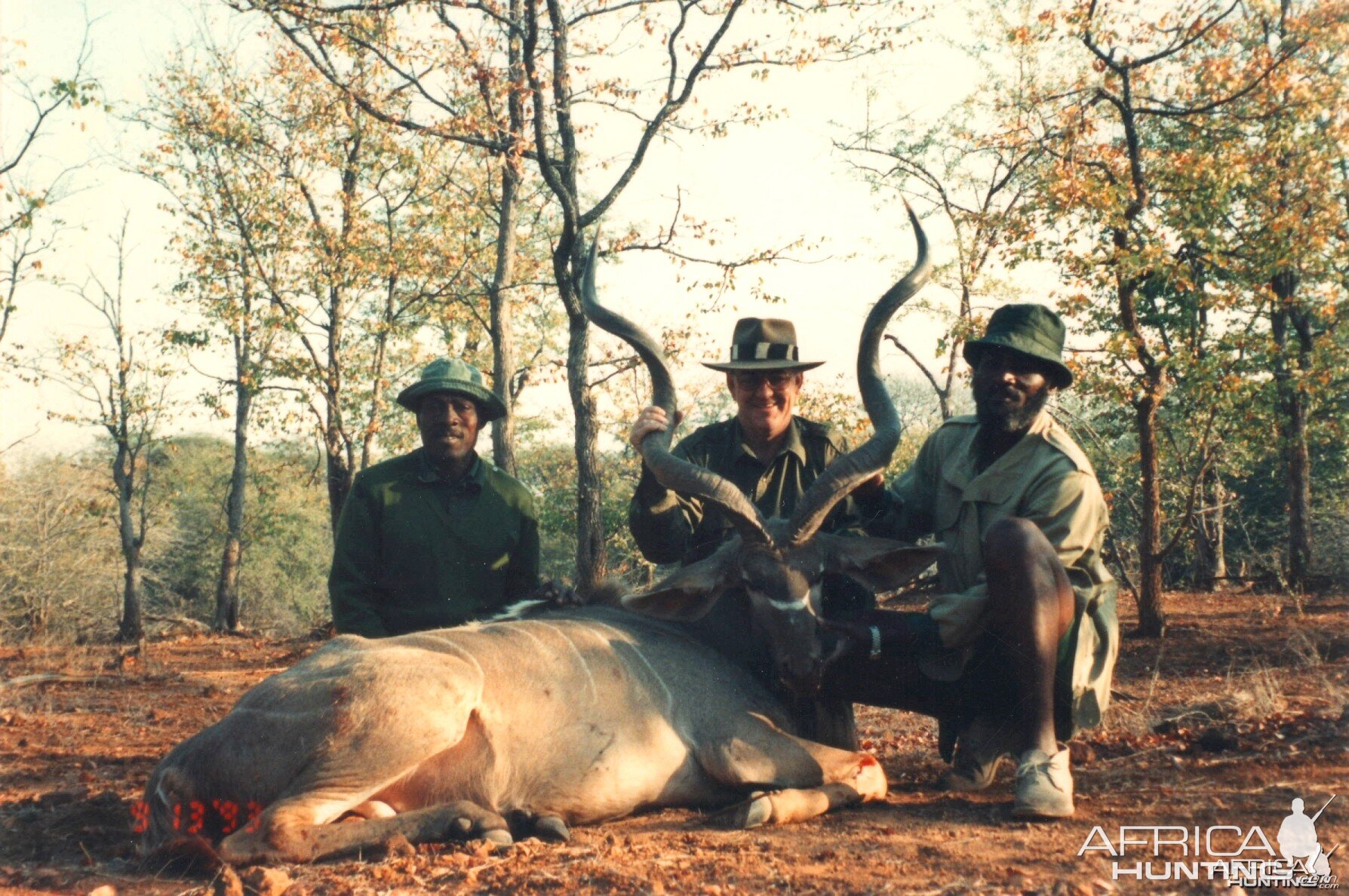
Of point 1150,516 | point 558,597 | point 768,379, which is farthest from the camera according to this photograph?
point 1150,516

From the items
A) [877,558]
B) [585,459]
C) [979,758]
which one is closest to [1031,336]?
[877,558]

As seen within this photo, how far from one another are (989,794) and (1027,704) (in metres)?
0.55

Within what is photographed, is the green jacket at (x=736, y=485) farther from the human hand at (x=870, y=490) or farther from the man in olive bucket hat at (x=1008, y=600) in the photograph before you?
the man in olive bucket hat at (x=1008, y=600)

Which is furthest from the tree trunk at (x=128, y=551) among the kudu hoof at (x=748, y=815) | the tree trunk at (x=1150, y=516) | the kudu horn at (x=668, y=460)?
the kudu hoof at (x=748, y=815)

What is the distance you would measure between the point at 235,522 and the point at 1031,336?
18.6 meters

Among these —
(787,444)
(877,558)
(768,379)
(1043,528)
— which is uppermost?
(768,379)

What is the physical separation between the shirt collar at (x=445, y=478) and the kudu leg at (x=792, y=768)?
2.10 m

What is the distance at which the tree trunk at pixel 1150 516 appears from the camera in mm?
9227

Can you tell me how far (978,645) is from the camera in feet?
15.6

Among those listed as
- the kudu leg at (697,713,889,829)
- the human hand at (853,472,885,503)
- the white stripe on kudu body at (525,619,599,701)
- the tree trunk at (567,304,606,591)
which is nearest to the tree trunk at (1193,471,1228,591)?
the tree trunk at (567,304,606,591)

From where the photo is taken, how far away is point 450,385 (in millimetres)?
5859

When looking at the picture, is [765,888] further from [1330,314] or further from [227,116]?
[227,116]

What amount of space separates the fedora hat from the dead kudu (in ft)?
1.12

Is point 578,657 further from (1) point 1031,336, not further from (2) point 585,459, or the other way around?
(2) point 585,459
